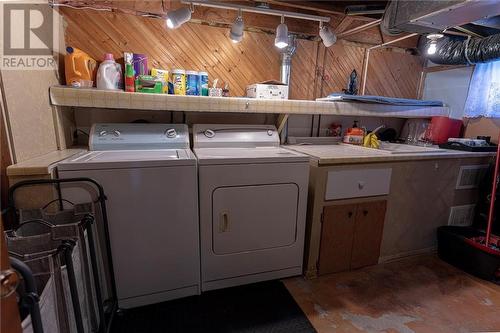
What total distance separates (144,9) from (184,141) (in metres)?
1.12

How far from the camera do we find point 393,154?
203 cm

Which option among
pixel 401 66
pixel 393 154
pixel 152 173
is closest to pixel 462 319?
pixel 393 154

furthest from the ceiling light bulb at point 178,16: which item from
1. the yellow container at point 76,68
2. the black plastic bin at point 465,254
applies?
the black plastic bin at point 465,254

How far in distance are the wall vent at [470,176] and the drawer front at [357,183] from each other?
2.92ft

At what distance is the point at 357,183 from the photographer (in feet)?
6.33

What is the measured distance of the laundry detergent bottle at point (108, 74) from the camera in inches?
74.7

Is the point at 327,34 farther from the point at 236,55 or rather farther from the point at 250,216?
the point at 250,216

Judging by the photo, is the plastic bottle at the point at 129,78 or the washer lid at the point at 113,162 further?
the plastic bottle at the point at 129,78

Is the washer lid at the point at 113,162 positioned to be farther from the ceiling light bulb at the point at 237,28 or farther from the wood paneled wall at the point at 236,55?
the ceiling light bulb at the point at 237,28

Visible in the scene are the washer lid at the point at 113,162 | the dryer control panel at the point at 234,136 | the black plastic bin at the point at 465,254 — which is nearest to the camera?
the washer lid at the point at 113,162

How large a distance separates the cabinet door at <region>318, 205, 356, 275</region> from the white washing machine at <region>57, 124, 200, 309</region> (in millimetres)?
949

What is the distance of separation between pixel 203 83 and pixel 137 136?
0.70 metres

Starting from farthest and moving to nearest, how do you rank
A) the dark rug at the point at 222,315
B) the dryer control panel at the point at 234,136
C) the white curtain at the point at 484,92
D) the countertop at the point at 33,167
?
1. the white curtain at the point at 484,92
2. the dryer control panel at the point at 234,136
3. the dark rug at the point at 222,315
4. the countertop at the point at 33,167

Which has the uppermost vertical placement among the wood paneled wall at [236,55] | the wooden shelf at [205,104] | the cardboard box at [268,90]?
the wood paneled wall at [236,55]
